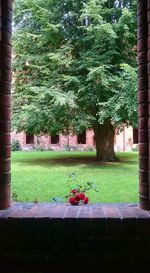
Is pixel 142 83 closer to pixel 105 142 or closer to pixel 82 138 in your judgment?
pixel 105 142

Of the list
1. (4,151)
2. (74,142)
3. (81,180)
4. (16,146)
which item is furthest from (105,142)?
(4,151)

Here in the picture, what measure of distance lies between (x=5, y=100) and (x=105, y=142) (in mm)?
14331

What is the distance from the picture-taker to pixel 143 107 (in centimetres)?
242

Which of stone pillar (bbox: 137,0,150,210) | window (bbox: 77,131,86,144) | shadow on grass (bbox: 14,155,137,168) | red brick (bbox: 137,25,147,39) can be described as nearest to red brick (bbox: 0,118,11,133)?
stone pillar (bbox: 137,0,150,210)

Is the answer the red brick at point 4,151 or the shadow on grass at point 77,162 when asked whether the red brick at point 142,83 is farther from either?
the shadow on grass at point 77,162

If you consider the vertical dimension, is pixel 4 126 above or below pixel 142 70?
below

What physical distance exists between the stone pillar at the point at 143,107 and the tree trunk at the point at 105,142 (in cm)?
1393

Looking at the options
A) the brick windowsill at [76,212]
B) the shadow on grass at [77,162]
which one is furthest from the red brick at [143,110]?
the shadow on grass at [77,162]

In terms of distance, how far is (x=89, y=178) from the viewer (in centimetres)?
1104

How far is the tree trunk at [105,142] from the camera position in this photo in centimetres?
1658
